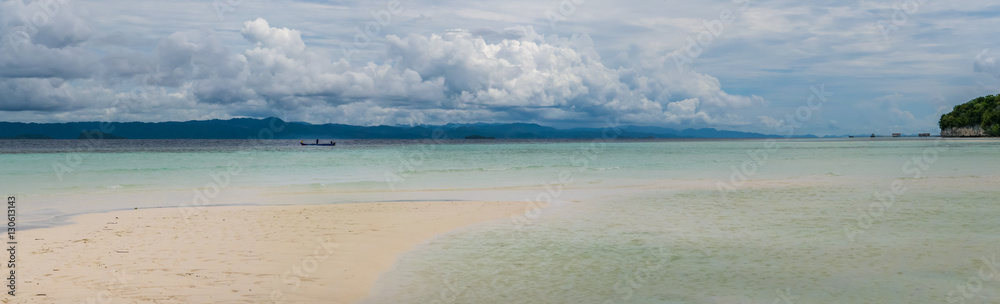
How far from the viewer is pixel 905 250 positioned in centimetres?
1262

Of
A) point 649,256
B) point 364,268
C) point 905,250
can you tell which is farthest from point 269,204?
point 905,250

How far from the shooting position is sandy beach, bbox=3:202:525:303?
9.30 metres

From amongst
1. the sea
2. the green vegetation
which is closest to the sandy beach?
the sea

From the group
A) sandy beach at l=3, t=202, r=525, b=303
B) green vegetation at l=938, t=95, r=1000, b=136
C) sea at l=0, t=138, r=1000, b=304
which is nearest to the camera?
sandy beach at l=3, t=202, r=525, b=303

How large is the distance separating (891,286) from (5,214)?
23290 millimetres

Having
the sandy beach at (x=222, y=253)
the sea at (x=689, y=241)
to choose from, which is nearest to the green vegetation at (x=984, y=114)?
the sea at (x=689, y=241)

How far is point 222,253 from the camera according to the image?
12.3m

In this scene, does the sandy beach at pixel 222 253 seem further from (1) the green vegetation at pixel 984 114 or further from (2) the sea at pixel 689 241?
(1) the green vegetation at pixel 984 114

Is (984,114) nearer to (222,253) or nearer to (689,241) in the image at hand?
(689,241)

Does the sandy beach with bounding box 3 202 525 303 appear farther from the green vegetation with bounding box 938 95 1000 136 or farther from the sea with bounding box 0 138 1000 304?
the green vegetation with bounding box 938 95 1000 136

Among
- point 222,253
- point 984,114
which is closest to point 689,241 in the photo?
point 222,253

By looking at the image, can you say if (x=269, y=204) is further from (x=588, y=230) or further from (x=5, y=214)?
(x=588, y=230)

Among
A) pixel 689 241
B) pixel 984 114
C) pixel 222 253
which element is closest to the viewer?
pixel 222 253

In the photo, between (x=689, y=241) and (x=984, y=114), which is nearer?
(x=689, y=241)
